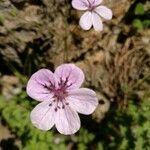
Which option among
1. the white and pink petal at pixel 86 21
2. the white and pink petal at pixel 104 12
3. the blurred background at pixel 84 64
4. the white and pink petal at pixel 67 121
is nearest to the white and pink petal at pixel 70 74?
the white and pink petal at pixel 67 121

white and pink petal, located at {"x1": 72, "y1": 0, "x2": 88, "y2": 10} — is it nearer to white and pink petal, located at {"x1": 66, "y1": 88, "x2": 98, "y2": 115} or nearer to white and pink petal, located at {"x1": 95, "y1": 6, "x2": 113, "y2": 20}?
white and pink petal, located at {"x1": 95, "y1": 6, "x2": 113, "y2": 20}

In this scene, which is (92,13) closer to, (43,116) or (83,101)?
(83,101)

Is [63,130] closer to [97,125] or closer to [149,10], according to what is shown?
[97,125]

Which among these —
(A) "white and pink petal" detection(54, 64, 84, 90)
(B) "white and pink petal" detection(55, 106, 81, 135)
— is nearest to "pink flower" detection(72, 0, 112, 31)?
(A) "white and pink petal" detection(54, 64, 84, 90)

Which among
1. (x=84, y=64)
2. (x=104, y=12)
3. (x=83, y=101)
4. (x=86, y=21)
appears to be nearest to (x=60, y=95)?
(x=83, y=101)

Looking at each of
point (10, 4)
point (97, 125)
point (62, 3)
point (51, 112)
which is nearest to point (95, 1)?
point (62, 3)
